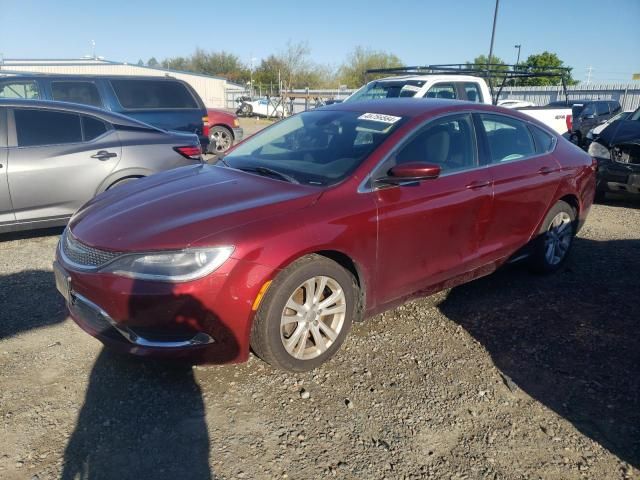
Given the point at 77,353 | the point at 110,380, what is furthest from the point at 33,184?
the point at 110,380

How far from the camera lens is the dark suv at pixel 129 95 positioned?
8344mm

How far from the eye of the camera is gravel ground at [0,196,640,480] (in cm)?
239

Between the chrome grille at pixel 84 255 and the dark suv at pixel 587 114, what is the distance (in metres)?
15.3

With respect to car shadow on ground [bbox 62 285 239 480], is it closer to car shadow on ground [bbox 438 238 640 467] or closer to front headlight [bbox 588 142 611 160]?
car shadow on ground [bbox 438 238 640 467]

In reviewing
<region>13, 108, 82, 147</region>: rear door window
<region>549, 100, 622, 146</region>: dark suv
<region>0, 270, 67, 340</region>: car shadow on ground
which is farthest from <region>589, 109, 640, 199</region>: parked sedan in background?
<region>549, 100, 622, 146</region>: dark suv

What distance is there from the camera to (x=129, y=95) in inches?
360

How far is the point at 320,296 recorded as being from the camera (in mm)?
3057

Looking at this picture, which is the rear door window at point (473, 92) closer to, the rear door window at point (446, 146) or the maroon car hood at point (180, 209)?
the rear door window at point (446, 146)

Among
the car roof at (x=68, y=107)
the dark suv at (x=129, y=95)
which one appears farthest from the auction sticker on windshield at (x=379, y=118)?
the dark suv at (x=129, y=95)

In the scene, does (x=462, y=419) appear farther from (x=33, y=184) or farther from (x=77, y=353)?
(x=33, y=184)

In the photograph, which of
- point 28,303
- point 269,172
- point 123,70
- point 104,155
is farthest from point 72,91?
point 123,70

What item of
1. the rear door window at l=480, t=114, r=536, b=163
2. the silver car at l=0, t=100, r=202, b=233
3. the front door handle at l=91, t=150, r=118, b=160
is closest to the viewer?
the rear door window at l=480, t=114, r=536, b=163

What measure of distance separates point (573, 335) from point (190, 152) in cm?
437

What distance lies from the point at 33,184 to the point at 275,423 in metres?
3.81
